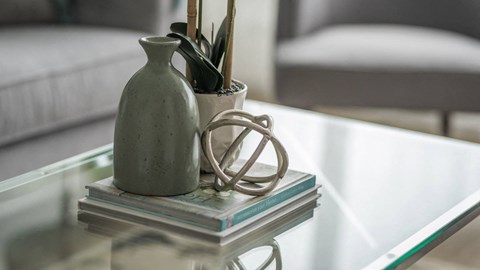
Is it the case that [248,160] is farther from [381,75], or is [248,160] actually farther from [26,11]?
[26,11]

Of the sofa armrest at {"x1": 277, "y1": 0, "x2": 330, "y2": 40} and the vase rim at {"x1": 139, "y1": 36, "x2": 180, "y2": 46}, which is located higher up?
the vase rim at {"x1": 139, "y1": 36, "x2": 180, "y2": 46}

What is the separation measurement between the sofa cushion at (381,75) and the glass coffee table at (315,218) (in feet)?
2.21

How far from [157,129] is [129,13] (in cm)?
119

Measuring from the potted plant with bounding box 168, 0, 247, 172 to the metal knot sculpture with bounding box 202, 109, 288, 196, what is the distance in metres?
0.04

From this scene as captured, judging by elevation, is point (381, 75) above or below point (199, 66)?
below

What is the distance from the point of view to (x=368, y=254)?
1.02m

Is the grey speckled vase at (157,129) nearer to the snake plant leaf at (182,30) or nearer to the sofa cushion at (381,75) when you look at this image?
the snake plant leaf at (182,30)

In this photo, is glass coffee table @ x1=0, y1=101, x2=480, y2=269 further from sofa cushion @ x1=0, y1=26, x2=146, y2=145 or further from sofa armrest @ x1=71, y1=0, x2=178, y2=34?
sofa armrest @ x1=71, y1=0, x2=178, y2=34

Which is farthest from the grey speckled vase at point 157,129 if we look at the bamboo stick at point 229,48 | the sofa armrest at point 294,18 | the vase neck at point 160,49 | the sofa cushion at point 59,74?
the sofa armrest at point 294,18

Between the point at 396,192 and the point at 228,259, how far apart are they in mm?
369

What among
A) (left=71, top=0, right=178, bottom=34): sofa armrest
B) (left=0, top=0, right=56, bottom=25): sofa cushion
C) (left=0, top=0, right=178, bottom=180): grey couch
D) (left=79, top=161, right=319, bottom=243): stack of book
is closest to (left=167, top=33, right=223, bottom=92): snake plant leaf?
(left=79, top=161, right=319, bottom=243): stack of book

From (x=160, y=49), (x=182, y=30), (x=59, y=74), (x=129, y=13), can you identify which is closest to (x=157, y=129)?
(x=160, y=49)

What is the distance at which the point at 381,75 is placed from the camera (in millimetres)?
2168

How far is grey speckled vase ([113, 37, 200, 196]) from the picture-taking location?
40.7 inches
